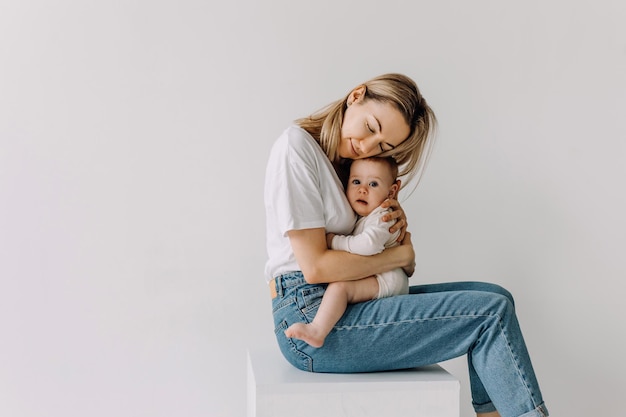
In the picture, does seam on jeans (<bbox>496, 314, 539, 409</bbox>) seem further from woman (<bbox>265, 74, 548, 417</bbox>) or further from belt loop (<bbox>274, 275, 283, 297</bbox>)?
belt loop (<bbox>274, 275, 283, 297</bbox>)

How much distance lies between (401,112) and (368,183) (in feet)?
0.66

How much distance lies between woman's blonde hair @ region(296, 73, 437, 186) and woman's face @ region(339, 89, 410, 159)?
0.02 m

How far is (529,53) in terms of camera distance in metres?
2.64

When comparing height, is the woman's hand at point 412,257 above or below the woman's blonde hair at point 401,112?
below

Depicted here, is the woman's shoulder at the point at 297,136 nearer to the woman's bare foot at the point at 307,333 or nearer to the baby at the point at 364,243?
the baby at the point at 364,243

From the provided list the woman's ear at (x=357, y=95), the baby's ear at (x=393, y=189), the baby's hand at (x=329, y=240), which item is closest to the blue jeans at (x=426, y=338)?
the baby's hand at (x=329, y=240)

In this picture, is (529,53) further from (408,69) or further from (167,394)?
(167,394)

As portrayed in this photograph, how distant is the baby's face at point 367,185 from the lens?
198 centimetres

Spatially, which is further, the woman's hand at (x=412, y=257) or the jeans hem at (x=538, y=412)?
the woman's hand at (x=412, y=257)

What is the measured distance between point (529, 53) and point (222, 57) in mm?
1046

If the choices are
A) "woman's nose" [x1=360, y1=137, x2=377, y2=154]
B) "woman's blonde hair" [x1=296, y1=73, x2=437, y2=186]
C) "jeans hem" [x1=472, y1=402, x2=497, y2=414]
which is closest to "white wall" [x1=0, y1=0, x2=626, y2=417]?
"woman's blonde hair" [x1=296, y1=73, x2=437, y2=186]

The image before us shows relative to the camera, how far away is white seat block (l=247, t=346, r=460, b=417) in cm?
173

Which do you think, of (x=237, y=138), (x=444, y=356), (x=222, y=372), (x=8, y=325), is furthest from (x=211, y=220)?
(x=444, y=356)

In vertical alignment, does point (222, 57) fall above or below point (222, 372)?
above
